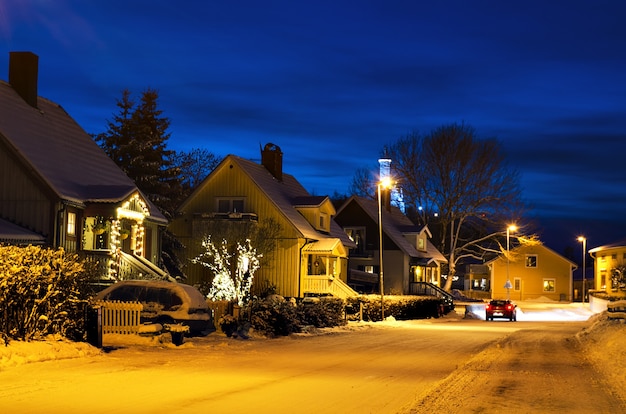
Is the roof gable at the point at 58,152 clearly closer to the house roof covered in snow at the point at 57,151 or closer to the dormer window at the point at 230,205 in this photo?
the house roof covered in snow at the point at 57,151

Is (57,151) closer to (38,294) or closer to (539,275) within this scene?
(38,294)

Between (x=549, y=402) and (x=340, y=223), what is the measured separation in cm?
5772

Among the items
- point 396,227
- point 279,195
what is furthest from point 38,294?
point 396,227

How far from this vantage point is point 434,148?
7338cm

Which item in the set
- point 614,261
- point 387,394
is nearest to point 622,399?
point 387,394

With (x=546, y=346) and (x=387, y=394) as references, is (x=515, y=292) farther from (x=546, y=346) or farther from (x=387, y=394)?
(x=387, y=394)

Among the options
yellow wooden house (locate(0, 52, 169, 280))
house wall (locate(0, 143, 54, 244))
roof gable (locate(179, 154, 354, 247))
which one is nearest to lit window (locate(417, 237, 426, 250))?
roof gable (locate(179, 154, 354, 247))

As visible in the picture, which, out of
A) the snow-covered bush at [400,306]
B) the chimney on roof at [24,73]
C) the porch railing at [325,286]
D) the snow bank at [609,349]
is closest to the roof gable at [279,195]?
the porch railing at [325,286]

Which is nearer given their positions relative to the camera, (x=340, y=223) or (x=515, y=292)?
(x=340, y=223)

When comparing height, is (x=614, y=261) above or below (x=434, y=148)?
below

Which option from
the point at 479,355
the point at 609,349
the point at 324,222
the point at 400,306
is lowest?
the point at 479,355

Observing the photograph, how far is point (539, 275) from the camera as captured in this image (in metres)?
99.5

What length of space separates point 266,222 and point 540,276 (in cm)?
5491

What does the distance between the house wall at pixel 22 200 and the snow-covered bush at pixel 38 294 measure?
12.8 metres
